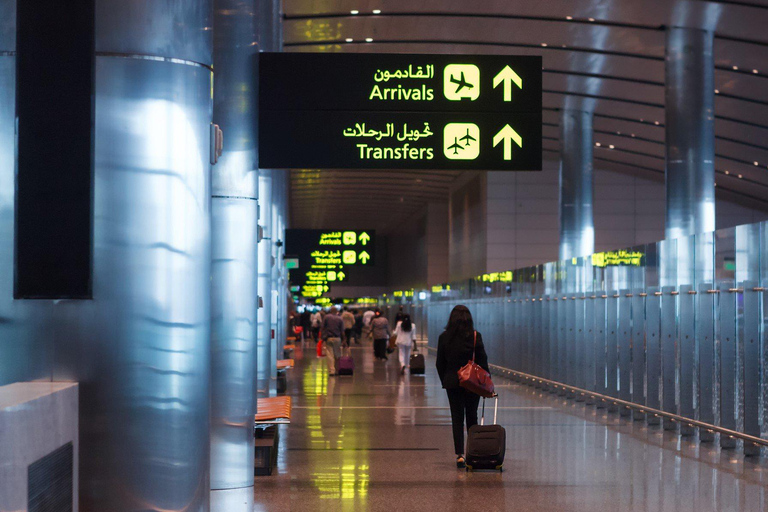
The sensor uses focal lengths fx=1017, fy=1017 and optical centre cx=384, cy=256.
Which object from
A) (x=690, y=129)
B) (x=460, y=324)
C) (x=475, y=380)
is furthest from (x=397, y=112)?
(x=690, y=129)

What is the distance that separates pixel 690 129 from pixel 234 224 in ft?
58.5

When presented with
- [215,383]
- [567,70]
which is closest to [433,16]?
[567,70]

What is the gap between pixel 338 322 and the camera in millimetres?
25266

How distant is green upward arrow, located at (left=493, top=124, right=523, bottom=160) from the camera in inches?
359

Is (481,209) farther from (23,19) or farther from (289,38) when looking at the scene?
(23,19)

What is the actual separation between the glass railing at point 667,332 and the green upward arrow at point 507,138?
124 inches

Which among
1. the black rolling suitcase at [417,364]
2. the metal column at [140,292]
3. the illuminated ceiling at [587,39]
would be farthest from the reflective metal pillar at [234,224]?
the black rolling suitcase at [417,364]

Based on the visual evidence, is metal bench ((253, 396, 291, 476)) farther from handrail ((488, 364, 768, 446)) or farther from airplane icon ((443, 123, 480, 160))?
handrail ((488, 364, 768, 446))

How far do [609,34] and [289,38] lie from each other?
8.07 m

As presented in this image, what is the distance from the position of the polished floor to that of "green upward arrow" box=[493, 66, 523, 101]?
3.47 m

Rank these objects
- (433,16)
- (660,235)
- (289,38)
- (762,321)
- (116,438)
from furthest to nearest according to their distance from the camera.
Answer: (660,235), (289,38), (433,16), (762,321), (116,438)

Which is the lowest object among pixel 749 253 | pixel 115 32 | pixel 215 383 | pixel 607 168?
pixel 215 383

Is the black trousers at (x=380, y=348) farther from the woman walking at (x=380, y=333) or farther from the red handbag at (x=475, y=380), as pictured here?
the red handbag at (x=475, y=380)

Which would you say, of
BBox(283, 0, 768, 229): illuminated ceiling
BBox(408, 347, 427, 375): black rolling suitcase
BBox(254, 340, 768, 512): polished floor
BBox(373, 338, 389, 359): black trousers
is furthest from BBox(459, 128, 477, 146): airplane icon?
BBox(373, 338, 389, 359): black trousers
